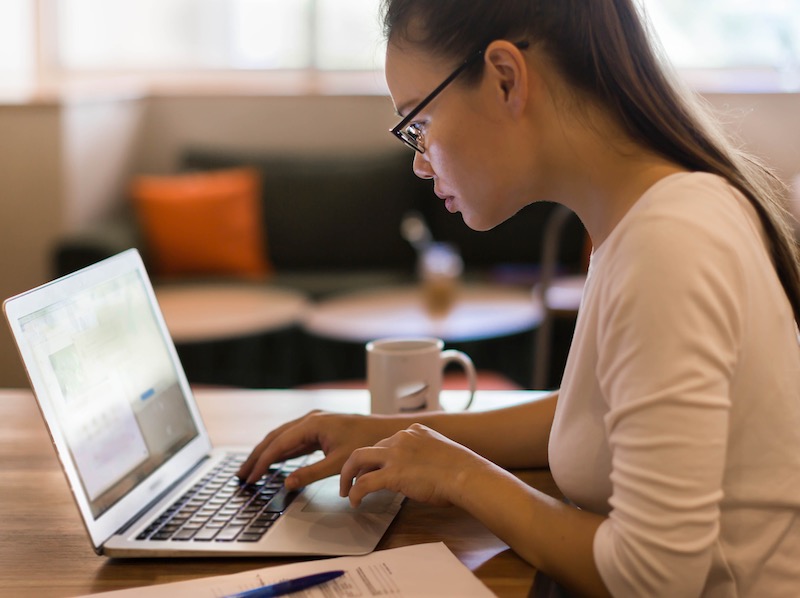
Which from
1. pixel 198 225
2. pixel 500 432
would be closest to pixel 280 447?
pixel 500 432

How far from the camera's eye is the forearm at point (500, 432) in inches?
45.4

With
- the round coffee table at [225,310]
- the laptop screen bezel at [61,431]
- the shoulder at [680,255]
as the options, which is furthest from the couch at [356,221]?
the shoulder at [680,255]

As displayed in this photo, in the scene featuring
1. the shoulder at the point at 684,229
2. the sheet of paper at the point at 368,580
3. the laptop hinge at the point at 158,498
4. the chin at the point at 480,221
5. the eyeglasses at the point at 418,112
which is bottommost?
the laptop hinge at the point at 158,498

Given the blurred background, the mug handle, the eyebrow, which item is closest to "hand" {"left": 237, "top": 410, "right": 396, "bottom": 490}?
the mug handle

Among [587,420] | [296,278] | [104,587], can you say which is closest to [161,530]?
[104,587]

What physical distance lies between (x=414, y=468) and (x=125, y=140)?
394 cm

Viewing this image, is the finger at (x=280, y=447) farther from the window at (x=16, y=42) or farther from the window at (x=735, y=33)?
the window at (x=735, y=33)

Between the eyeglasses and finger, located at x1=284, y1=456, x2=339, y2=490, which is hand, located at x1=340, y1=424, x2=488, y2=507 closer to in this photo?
finger, located at x1=284, y1=456, x2=339, y2=490

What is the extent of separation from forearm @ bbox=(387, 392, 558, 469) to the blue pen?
1.01ft

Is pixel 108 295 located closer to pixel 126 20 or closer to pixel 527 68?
pixel 527 68

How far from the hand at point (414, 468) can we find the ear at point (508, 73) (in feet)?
1.00

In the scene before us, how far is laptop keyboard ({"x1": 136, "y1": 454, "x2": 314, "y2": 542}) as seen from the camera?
960mm

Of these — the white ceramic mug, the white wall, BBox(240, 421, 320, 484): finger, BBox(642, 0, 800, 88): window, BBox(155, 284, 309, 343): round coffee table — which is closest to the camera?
BBox(240, 421, 320, 484): finger

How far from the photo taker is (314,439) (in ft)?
3.71
